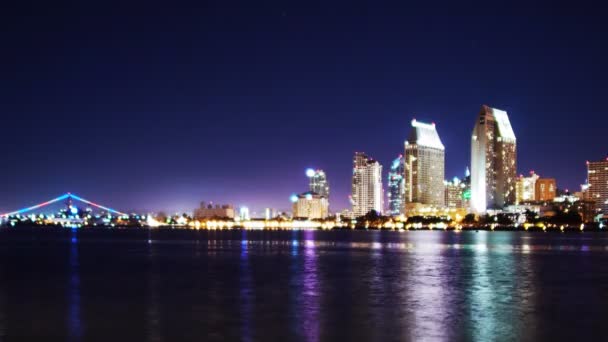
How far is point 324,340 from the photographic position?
66.4 feet

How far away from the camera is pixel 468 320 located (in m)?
23.7

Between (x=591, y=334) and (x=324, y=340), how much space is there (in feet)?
25.0

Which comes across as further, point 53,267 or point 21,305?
point 53,267

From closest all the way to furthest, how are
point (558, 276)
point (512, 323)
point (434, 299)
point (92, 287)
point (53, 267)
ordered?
1. point (512, 323)
2. point (434, 299)
3. point (92, 287)
4. point (558, 276)
5. point (53, 267)

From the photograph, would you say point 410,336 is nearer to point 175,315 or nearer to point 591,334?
point 591,334

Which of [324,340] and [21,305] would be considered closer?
[324,340]

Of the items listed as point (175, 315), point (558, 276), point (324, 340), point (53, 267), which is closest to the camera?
point (324, 340)

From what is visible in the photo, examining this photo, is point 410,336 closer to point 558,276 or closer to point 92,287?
point 92,287

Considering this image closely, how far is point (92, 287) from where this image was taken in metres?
35.1

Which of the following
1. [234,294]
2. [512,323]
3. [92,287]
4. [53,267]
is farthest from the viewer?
[53,267]

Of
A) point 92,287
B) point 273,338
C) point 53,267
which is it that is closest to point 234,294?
point 92,287

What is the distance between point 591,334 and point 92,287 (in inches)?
884

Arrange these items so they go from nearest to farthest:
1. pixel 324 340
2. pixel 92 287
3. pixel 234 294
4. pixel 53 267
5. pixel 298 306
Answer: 1. pixel 324 340
2. pixel 298 306
3. pixel 234 294
4. pixel 92 287
5. pixel 53 267

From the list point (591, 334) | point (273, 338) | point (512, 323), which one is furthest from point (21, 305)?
point (591, 334)
